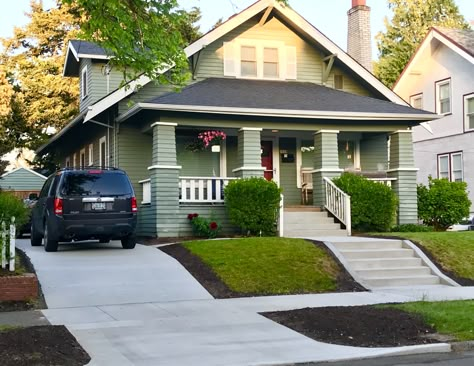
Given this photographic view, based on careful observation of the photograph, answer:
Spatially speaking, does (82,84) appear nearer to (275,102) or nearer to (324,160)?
(275,102)

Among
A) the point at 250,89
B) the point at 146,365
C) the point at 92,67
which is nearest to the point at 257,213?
the point at 250,89

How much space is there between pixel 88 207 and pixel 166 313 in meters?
5.36

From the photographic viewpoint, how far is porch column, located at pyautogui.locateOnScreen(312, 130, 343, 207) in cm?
1877

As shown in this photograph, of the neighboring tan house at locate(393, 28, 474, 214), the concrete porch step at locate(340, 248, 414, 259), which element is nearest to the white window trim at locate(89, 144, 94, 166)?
the concrete porch step at locate(340, 248, 414, 259)

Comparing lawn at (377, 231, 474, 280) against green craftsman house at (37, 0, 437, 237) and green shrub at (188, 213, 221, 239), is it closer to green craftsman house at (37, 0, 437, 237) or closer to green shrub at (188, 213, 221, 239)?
green craftsman house at (37, 0, 437, 237)

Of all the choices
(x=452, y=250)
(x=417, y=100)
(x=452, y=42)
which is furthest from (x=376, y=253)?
(x=417, y=100)

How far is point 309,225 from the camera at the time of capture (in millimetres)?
17750

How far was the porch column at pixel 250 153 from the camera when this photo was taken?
17906mm

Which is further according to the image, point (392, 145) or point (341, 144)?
point (341, 144)

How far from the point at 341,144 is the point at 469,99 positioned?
7.90m

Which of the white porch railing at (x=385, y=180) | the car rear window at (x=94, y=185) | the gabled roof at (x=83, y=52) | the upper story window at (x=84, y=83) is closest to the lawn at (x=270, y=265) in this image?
the car rear window at (x=94, y=185)

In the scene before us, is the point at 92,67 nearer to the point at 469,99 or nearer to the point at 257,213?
the point at 257,213

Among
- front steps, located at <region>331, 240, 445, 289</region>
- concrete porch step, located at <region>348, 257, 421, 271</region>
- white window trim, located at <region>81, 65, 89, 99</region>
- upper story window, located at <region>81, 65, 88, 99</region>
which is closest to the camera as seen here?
front steps, located at <region>331, 240, 445, 289</region>

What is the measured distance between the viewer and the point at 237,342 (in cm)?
761
